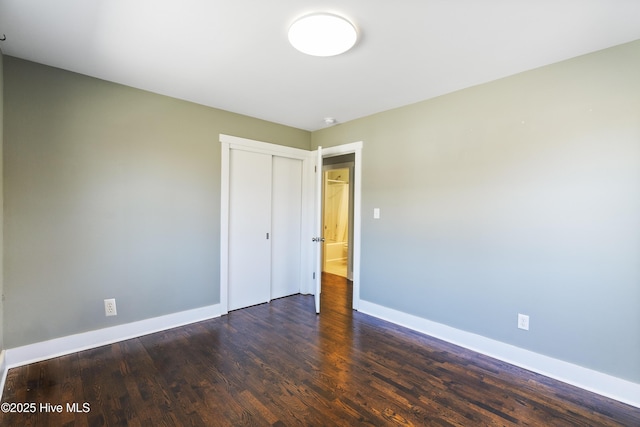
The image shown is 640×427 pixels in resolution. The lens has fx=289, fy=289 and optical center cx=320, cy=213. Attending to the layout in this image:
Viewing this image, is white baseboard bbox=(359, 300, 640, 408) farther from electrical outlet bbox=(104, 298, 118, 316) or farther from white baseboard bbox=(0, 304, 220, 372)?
electrical outlet bbox=(104, 298, 118, 316)

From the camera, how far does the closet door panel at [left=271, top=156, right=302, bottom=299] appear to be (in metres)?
4.04

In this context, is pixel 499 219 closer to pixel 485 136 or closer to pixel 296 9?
pixel 485 136

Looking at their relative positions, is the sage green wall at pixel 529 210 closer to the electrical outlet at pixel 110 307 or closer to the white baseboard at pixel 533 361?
the white baseboard at pixel 533 361

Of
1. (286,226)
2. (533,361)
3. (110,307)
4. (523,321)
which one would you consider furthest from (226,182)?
(533,361)

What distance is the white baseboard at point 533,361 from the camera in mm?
1993

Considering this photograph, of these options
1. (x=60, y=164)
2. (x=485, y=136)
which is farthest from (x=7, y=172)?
(x=485, y=136)

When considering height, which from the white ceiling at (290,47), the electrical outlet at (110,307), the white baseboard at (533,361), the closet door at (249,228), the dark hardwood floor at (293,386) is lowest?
the dark hardwood floor at (293,386)

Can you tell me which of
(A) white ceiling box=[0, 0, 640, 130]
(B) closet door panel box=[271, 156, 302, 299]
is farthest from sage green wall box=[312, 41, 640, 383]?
(B) closet door panel box=[271, 156, 302, 299]

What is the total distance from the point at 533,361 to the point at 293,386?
76.4 inches

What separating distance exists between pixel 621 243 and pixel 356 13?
234 cm

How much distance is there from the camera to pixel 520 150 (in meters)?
2.42

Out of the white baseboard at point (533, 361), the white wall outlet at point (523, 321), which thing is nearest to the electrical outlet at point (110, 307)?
the white baseboard at point (533, 361)

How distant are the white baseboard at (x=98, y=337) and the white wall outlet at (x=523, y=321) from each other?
10.0 ft

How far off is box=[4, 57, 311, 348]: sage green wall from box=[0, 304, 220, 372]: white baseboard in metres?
0.06
